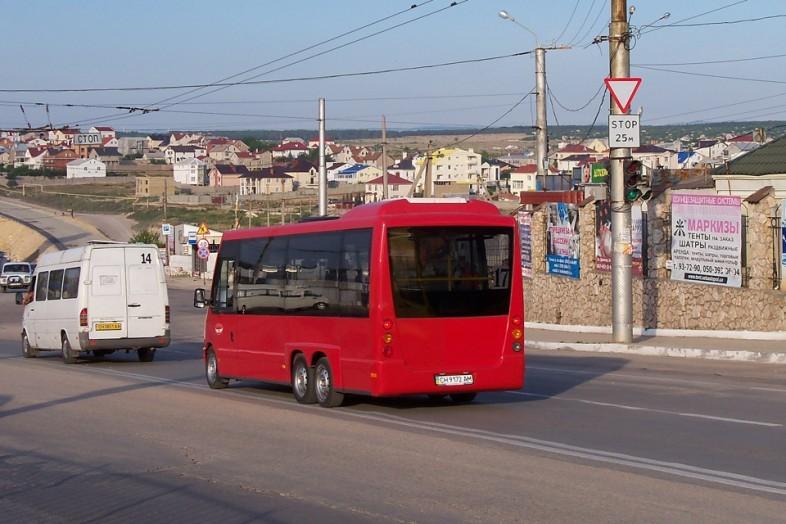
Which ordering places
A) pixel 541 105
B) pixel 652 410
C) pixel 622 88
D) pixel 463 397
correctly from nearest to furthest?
pixel 652 410
pixel 463 397
pixel 622 88
pixel 541 105

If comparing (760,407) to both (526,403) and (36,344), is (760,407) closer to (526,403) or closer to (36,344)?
(526,403)

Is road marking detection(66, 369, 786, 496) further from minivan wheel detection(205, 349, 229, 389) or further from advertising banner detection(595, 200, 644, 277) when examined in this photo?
advertising banner detection(595, 200, 644, 277)

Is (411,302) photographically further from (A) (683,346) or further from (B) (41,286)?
(B) (41,286)

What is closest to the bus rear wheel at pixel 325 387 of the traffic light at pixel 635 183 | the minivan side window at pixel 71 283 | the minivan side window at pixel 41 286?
the traffic light at pixel 635 183

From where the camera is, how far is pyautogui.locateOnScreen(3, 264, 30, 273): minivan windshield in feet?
230

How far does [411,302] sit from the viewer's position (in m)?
14.6

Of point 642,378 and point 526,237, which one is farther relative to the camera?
point 526,237

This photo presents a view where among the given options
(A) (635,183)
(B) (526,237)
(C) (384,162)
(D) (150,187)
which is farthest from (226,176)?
(A) (635,183)

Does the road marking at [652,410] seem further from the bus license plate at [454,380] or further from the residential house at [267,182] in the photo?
the residential house at [267,182]

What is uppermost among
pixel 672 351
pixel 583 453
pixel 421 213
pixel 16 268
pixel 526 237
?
pixel 526 237

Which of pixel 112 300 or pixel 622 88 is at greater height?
pixel 622 88

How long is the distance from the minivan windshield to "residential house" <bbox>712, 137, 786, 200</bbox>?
47878 mm

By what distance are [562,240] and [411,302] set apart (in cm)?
1960

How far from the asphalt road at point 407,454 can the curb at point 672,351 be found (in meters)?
2.13
